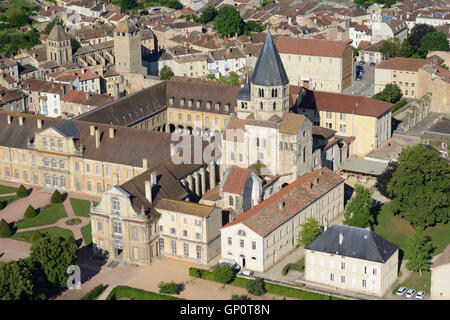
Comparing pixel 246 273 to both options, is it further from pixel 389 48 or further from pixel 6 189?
pixel 389 48

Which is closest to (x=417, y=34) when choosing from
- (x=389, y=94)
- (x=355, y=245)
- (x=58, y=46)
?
(x=389, y=94)

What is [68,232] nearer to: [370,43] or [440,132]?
[440,132]

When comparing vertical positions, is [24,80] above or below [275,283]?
above

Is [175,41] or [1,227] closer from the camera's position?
[1,227]

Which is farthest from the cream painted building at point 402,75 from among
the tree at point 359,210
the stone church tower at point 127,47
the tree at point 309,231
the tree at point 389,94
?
the tree at point 309,231

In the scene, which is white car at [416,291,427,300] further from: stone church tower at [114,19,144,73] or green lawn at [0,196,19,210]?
stone church tower at [114,19,144,73]
